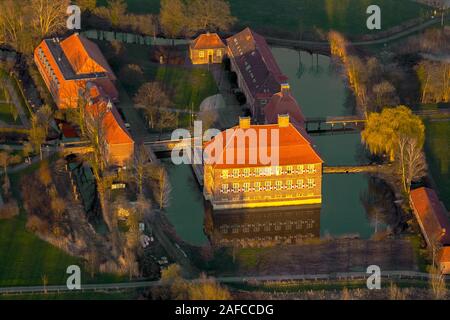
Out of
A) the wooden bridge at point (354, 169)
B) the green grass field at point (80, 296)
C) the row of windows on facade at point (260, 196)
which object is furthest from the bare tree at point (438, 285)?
the green grass field at point (80, 296)

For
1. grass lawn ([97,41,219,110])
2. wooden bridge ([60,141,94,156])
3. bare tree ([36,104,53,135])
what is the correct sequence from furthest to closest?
grass lawn ([97,41,219,110]), bare tree ([36,104,53,135]), wooden bridge ([60,141,94,156])

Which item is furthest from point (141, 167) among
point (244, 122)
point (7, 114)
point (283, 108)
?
point (7, 114)

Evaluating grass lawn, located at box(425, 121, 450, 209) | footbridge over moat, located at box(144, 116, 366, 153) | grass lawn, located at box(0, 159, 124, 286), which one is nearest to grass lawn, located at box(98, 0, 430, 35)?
footbridge over moat, located at box(144, 116, 366, 153)

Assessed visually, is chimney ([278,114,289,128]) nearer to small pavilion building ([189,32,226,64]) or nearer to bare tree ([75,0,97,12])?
small pavilion building ([189,32,226,64])

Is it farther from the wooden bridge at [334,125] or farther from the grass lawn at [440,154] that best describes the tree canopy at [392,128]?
the wooden bridge at [334,125]

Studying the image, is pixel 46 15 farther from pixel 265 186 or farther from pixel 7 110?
pixel 265 186

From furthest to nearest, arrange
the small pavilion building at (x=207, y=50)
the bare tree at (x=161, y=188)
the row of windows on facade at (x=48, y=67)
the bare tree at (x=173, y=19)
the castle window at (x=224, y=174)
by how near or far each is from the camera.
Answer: the bare tree at (x=173, y=19)
the small pavilion building at (x=207, y=50)
the row of windows on facade at (x=48, y=67)
the bare tree at (x=161, y=188)
the castle window at (x=224, y=174)
